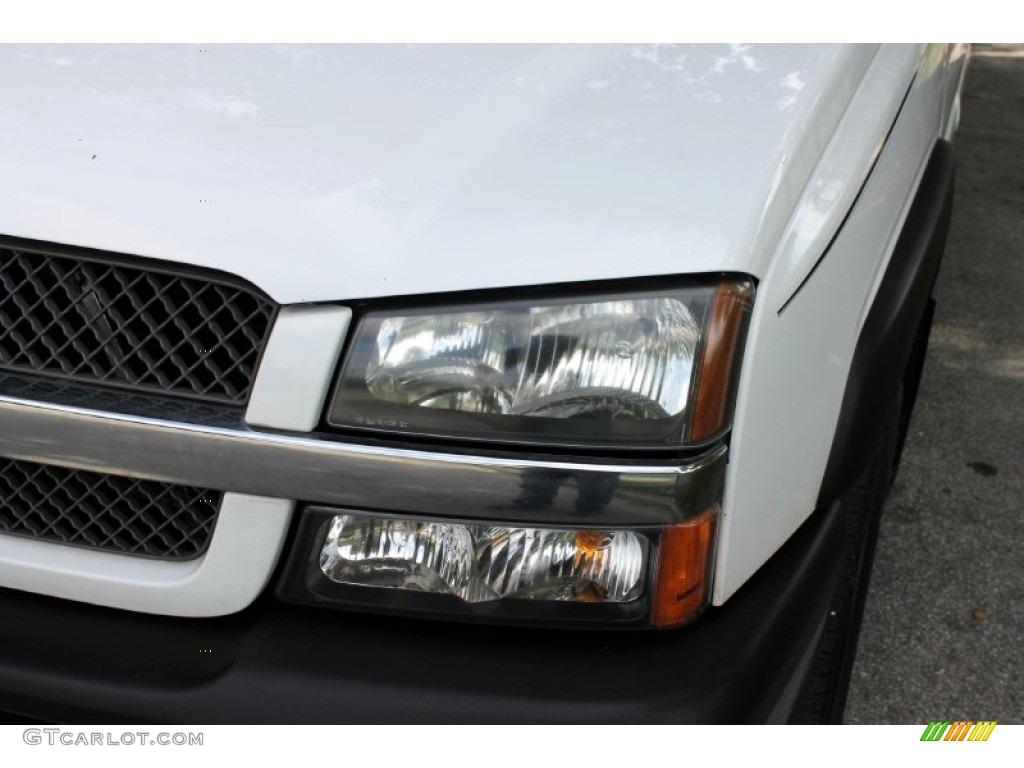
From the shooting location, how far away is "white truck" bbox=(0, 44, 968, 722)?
139 cm

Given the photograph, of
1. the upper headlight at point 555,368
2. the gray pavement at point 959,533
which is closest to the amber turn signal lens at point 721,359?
the upper headlight at point 555,368

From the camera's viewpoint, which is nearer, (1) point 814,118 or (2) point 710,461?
(2) point 710,461

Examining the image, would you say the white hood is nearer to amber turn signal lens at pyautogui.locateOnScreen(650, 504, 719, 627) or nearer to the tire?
amber turn signal lens at pyautogui.locateOnScreen(650, 504, 719, 627)

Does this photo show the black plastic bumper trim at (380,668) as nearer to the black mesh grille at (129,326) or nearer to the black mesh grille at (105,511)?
the black mesh grille at (105,511)

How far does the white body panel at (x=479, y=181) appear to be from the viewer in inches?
55.0

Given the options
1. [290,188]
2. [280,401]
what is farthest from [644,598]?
[290,188]

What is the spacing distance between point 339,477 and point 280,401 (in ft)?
0.40

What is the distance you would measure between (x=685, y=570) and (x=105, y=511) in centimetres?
80

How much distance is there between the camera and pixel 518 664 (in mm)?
1423

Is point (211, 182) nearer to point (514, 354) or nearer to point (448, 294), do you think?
point (448, 294)

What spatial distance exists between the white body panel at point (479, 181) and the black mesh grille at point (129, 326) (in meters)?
0.05
